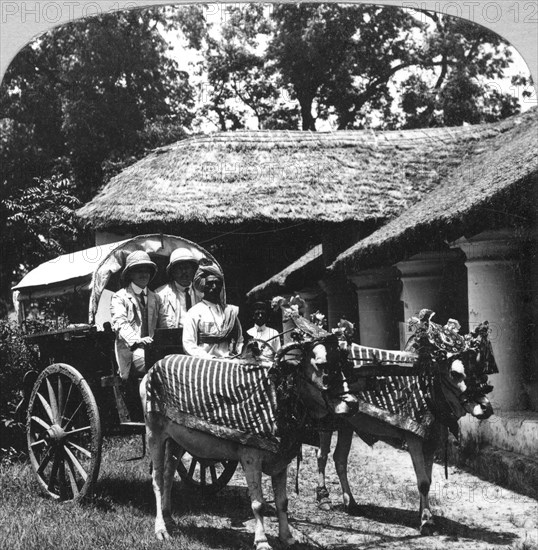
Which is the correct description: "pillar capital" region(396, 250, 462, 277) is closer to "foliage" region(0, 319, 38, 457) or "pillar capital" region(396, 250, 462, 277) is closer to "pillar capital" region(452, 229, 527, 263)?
"pillar capital" region(452, 229, 527, 263)

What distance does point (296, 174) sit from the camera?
25.0 ft

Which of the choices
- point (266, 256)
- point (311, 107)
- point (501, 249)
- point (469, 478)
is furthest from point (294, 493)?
point (311, 107)

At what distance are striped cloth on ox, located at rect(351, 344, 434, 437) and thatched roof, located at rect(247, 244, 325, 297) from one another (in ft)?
2.32

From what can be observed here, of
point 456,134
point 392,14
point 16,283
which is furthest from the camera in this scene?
point 456,134

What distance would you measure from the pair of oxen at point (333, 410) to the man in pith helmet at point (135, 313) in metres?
0.46

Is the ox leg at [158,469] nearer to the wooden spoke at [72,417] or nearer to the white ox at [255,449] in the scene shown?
the white ox at [255,449]

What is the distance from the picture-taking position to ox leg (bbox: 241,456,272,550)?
474 cm

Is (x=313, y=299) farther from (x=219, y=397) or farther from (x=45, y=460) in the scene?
(x=45, y=460)

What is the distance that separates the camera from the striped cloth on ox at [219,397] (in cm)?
493

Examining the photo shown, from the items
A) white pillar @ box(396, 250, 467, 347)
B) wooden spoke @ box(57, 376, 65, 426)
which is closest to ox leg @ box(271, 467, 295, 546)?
white pillar @ box(396, 250, 467, 347)

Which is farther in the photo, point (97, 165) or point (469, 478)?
point (97, 165)

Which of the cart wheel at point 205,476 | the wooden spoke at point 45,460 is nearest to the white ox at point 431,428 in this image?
the cart wheel at point 205,476

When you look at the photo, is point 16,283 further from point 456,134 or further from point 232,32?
point 456,134

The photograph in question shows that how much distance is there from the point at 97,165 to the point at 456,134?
3347mm
